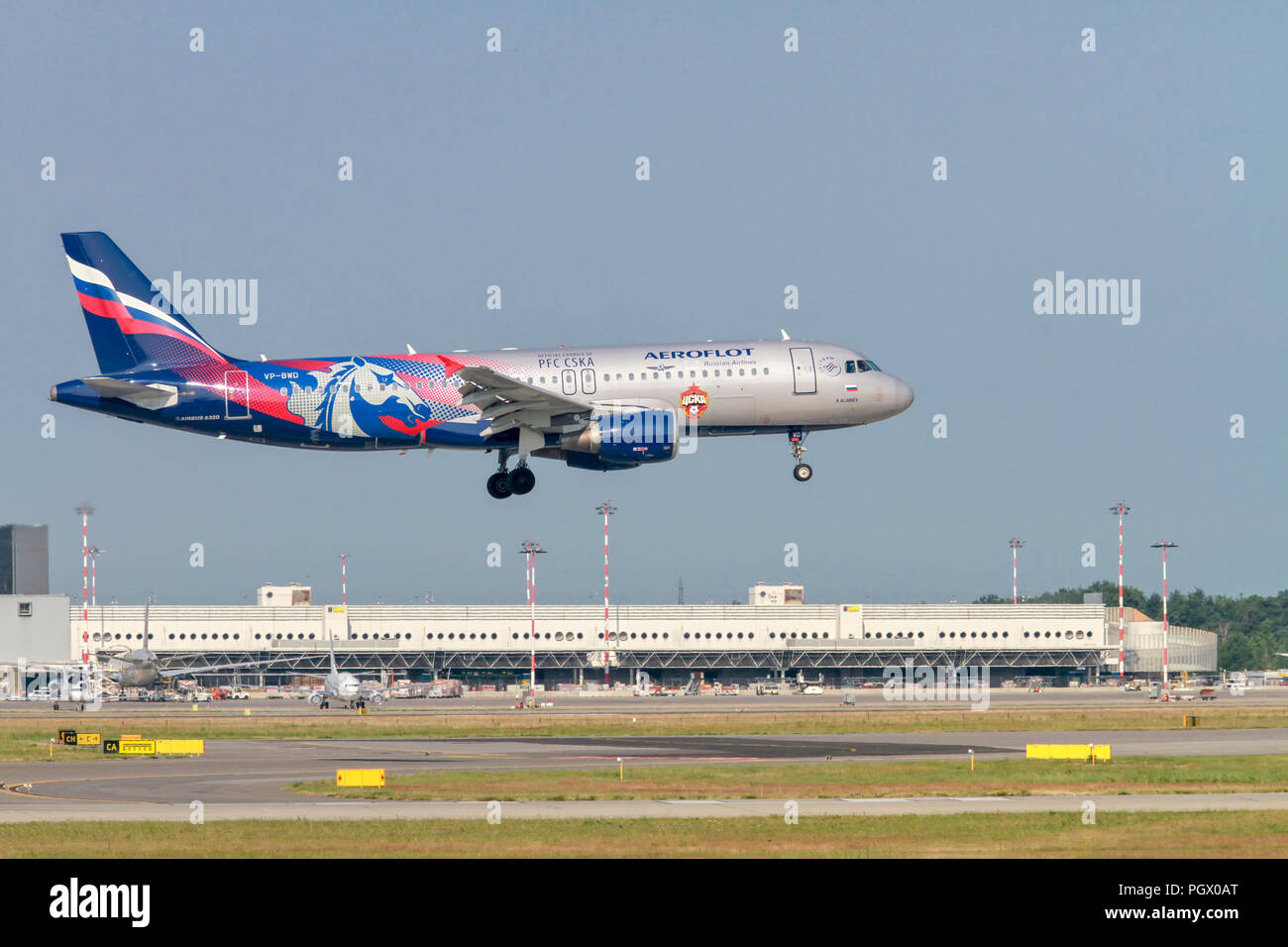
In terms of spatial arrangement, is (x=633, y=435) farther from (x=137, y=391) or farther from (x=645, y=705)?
(x=645, y=705)

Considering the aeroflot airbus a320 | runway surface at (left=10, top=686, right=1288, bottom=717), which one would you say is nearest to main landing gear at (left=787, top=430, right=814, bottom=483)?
the aeroflot airbus a320

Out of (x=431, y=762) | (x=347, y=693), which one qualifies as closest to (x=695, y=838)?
(x=431, y=762)

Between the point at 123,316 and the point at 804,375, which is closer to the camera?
the point at 804,375

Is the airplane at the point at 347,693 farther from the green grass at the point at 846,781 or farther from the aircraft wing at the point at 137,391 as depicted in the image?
the green grass at the point at 846,781

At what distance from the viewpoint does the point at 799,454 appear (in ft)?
210

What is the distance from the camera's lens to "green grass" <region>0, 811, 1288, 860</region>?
34.6 metres

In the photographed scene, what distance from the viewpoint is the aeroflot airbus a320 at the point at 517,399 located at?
61375 millimetres

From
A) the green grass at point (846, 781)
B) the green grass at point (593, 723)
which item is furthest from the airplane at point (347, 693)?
the green grass at point (846, 781)

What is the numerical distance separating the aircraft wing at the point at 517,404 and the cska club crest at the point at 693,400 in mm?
3644

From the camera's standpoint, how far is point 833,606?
182875mm

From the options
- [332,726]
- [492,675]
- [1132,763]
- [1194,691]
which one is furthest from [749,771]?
[492,675]

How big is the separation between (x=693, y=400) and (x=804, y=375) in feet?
15.1
